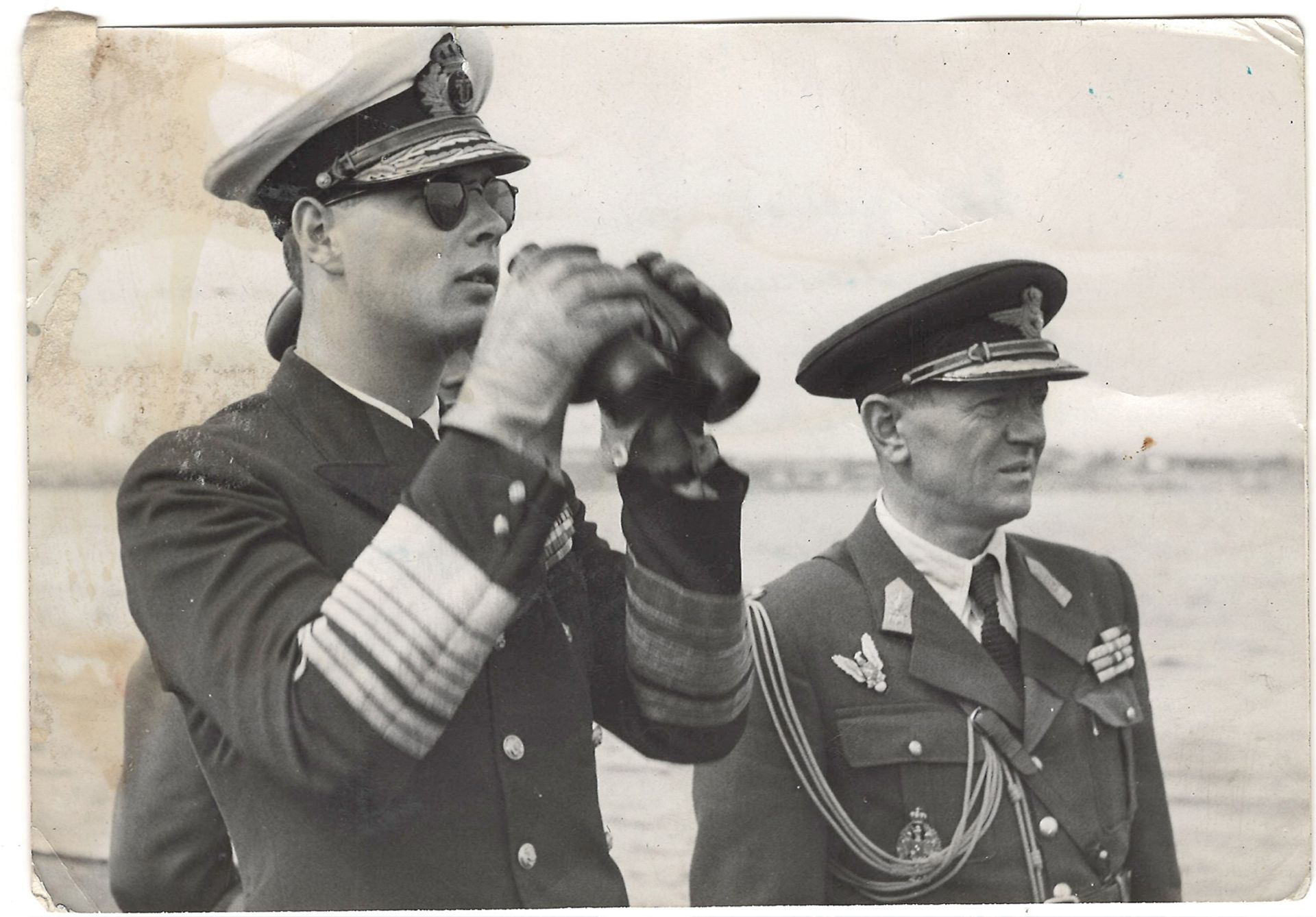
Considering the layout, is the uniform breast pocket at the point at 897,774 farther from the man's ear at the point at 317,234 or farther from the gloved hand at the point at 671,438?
the man's ear at the point at 317,234

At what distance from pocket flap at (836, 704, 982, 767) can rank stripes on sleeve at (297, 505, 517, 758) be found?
804mm

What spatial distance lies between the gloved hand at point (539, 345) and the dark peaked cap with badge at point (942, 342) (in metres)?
0.47

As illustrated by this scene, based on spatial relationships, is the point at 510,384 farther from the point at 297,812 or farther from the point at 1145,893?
the point at 1145,893

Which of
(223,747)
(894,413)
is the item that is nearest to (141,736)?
(223,747)

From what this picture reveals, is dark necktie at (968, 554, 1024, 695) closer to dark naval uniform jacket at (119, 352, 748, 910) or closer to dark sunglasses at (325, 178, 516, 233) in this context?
dark naval uniform jacket at (119, 352, 748, 910)

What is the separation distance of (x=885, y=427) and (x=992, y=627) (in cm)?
51

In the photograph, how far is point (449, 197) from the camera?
2980mm

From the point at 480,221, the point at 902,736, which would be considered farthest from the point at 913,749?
the point at 480,221

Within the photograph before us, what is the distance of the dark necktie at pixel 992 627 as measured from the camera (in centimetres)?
310

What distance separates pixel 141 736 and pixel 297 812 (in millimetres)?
449

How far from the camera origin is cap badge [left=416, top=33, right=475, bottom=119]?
3.03 m

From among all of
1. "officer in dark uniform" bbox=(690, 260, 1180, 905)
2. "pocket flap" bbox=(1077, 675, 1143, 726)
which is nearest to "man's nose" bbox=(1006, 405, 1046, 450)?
"officer in dark uniform" bbox=(690, 260, 1180, 905)

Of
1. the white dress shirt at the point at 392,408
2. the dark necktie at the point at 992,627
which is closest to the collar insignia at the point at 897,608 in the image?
the dark necktie at the point at 992,627

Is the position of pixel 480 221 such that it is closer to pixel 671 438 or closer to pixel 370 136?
pixel 370 136
